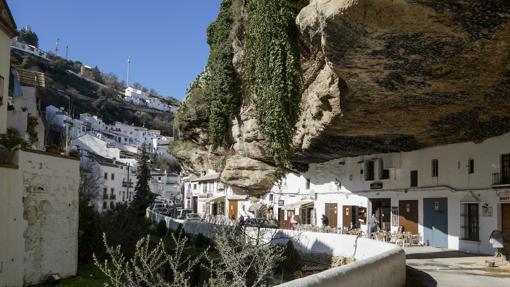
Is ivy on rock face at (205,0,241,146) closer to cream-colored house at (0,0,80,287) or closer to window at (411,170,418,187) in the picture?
window at (411,170,418,187)

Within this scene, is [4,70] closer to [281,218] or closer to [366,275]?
[366,275]

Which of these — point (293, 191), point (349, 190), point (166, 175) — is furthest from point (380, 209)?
point (166, 175)

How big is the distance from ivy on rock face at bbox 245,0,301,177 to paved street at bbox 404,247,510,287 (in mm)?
7963

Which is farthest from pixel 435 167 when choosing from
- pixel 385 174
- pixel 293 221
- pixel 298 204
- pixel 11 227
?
pixel 11 227

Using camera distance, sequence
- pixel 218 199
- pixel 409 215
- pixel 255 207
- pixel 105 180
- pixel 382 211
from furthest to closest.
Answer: pixel 105 180 < pixel 218 199 < pixel 255 207 < pixel 382 211 < pixel 409 215

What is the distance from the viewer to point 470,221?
23969 mm

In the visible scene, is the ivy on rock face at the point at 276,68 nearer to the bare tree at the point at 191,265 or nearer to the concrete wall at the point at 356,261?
the concrete wall at the point at 356,261

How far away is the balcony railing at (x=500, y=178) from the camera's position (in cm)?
2175

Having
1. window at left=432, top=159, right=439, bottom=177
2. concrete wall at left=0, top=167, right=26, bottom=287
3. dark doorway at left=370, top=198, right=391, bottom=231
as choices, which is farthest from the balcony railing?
concrete wall at left=0, top=167, right=26, bottom=287

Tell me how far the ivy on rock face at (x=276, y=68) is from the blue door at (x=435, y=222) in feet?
25.0

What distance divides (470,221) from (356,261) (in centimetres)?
1648

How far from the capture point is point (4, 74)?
62.7ft

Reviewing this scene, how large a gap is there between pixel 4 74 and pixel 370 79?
42.6 feet

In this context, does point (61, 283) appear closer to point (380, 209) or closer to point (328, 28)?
point (328, 28)
